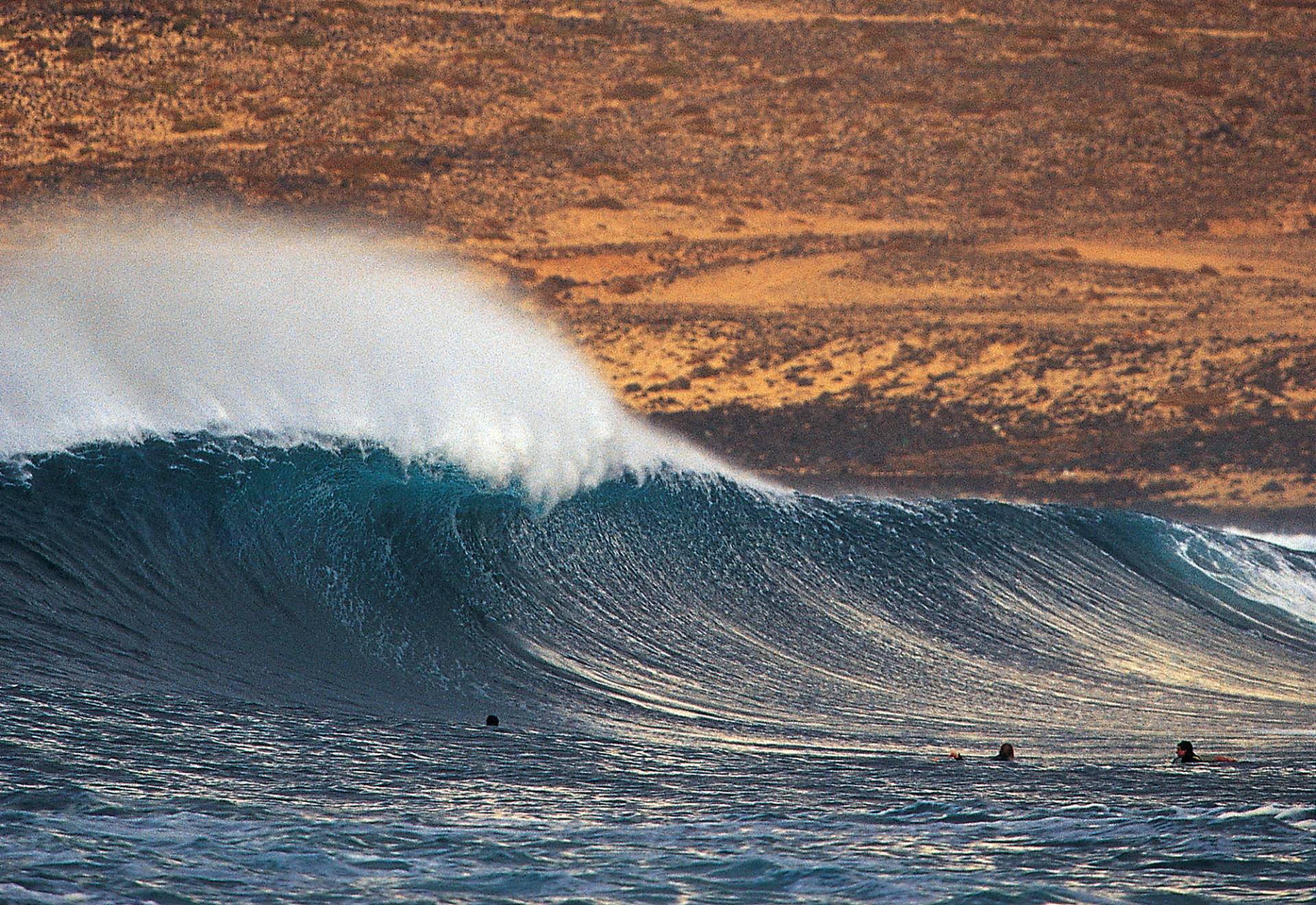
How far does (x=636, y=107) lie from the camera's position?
877cm

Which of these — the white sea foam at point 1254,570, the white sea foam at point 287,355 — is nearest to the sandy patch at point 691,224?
the white sea foam at point 287,355

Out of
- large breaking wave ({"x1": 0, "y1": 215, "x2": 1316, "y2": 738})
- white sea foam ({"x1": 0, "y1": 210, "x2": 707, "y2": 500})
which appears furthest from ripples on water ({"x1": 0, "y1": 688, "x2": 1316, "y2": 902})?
white sea foam ({"x1": 0, "y1": 210, "x2": 707, "y2": 500})

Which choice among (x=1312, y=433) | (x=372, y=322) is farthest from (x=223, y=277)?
(x=1312, y=433)

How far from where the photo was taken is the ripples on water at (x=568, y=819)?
275cm

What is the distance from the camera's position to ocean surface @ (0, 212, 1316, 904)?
2947 mm

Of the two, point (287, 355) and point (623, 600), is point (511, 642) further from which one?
point (287, 355)

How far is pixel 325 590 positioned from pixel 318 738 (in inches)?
66.8

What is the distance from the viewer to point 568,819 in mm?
A: 3242

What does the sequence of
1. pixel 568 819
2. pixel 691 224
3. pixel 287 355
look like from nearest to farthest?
1. pixel 568 819
2. pixel 287 355
3. pixel 691 224

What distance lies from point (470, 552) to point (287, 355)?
6.10 feet

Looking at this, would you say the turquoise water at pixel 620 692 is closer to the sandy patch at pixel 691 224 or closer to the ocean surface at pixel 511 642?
the ocean surface at pixel 511 642

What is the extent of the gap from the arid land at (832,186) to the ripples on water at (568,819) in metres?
4.06

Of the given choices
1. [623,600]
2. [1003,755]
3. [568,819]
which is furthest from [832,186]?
[568,819]

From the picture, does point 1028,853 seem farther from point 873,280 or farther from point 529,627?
point 873,280
